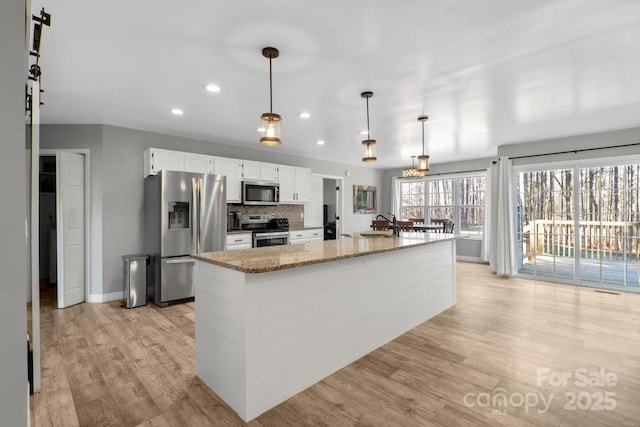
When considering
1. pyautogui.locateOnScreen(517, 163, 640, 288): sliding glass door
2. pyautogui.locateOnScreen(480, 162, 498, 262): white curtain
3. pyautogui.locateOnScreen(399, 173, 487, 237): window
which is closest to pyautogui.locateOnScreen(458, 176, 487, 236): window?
pyautogui.locateOnScreen(399, 173, 487, 237): window

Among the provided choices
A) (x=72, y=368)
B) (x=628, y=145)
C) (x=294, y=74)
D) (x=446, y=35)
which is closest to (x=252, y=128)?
(x=294, y=74)

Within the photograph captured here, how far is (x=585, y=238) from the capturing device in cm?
495

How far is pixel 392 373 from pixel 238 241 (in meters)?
3.24

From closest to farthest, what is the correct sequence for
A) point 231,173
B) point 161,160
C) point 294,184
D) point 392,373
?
1. point 392,373
2. point 161,160
3. point 231,173
4. point 294,184

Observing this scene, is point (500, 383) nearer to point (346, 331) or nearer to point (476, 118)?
point (346, 331)

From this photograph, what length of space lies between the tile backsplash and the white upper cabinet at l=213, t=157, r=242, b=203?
0.39 meters

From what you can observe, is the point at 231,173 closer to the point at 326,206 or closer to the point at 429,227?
the point at 326,206

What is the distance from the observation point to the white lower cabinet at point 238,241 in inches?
185

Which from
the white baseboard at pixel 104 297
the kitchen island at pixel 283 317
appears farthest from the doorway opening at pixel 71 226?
the kitchen island at pixel 283 317

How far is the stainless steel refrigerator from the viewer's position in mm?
3945

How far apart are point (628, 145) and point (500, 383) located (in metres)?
4.63

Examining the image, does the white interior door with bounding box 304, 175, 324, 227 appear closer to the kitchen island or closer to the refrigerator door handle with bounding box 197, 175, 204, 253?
the refrigerator door handle with bounding box 197, 175, 204, 253

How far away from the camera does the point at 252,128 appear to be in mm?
4391

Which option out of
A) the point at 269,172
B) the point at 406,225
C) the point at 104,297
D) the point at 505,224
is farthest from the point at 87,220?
the point at 505,224
